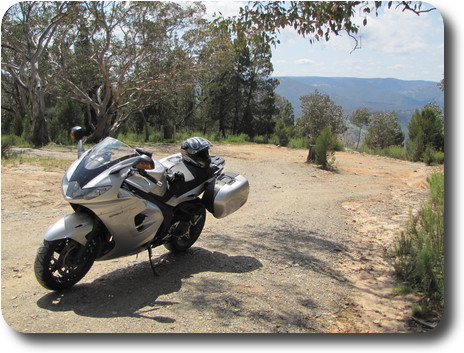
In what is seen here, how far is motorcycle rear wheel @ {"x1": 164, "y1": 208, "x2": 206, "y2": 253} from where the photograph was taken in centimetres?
474

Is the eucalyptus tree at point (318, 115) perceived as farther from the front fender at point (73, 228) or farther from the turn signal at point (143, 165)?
the front fender at point (73, 228)

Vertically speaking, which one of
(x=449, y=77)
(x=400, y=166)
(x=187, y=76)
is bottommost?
(x=400, y=166)

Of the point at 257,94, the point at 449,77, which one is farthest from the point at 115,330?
the point at 257,94

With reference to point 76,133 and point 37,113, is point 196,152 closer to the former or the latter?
point 76,133

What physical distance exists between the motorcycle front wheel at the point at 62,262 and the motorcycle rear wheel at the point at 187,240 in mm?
1146

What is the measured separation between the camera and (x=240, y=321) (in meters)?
3.38

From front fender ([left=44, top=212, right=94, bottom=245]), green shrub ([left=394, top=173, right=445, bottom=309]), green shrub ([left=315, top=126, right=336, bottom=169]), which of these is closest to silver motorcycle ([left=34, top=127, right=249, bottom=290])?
front fender ([left=44, top=212, right=94, bottom=245])

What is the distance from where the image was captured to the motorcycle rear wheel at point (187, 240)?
4742 millimetres

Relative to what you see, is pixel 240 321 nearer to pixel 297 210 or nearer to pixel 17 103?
pixel 297 210

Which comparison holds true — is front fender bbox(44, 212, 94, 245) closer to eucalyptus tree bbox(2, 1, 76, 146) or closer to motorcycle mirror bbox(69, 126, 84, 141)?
motorcycle mirror bbox(69, 126, 84, 141)

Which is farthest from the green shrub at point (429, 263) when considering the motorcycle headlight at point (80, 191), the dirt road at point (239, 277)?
the motorcycle headlight at point (80, 191)

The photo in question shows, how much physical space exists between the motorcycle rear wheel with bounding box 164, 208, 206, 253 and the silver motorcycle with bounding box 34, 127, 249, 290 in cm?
12

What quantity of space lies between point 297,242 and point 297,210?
1.88 m

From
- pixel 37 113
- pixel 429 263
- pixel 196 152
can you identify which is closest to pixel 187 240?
pixel 196 152
